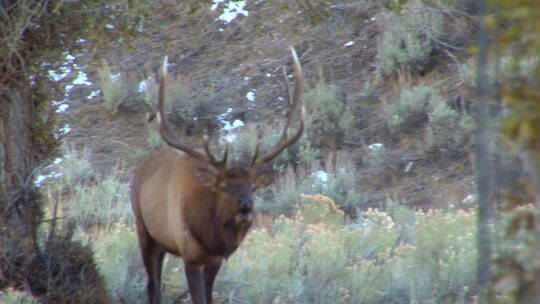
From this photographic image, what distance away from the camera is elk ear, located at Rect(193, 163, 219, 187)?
258 inches

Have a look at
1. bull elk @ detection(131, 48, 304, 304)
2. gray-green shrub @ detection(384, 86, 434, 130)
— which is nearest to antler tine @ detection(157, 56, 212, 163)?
bull elk @ detection(131, 48, 304, 304)

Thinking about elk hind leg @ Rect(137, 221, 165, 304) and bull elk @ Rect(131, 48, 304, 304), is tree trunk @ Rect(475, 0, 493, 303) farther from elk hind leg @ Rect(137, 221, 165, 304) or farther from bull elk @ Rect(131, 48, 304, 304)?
elk hind leg @ Rect(137, 221, 165, 304)

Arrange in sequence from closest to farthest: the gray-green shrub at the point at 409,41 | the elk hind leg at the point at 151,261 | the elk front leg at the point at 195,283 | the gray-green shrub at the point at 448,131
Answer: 1. the elk front leg at the point at 195,283
2. the elk hind leg at the point at 151,261
3. the gray-green shrub at the point at 448,131
4. the gray-green shrub at the point at 409,41

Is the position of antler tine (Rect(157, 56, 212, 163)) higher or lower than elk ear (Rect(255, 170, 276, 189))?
higher

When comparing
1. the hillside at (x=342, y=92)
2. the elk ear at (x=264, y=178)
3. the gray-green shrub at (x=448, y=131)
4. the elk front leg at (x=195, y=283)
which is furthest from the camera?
the gray-green shrub at (x=448, y=131)

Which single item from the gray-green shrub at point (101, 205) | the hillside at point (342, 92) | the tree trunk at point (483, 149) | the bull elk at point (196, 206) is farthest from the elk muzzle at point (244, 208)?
the hillside at point (342, 92)

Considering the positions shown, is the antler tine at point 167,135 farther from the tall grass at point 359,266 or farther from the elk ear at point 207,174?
the tall grass at point 359,266

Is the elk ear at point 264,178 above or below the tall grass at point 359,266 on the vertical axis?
above

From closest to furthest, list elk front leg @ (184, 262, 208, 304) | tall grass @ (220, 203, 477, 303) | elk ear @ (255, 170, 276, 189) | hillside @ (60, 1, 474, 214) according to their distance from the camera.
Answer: elk ear @ (255, 170, 276, 189), elk front leg @ (184, 262, 208, 304), tall grass @ (220, 203, 477, 303), hillside @ (60, 1, 474, 214)

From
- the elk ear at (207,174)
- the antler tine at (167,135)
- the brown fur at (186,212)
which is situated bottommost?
the brown fur at (186,212)

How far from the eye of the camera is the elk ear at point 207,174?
6.56m

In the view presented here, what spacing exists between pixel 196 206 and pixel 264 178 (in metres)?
0.53

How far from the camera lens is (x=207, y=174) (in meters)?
6.59

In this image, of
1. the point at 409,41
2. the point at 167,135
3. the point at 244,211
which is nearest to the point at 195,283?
the point at 244,211
